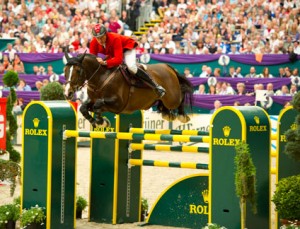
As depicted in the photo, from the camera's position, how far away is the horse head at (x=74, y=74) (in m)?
10.9

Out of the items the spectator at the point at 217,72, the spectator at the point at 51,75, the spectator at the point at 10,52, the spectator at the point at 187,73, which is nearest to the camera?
the spectator at the point at 217,72

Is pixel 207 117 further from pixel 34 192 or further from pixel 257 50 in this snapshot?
pixel 34 192

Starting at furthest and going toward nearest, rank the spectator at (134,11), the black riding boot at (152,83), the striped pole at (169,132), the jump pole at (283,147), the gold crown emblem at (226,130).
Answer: the spectator at (134,11), the black riding boot at (152,83), the striped pole at (169,132), the jump pole at (283,147), the gold crown emblem at (226,130)

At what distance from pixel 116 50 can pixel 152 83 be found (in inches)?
30.9

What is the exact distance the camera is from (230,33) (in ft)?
81.4

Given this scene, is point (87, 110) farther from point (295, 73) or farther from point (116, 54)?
point (295, 73)

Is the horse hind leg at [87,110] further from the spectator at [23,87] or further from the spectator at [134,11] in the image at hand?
the spectator at [134,11]

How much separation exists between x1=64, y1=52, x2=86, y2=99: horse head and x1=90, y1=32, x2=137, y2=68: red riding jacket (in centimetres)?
41

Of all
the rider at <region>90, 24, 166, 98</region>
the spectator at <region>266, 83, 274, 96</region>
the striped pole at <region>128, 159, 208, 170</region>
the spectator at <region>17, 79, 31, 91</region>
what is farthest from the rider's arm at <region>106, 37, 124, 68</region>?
the spectator at <region>17, 79, 31, 91</region>

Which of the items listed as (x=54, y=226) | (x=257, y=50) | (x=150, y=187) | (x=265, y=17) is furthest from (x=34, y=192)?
(x=265, y=17)

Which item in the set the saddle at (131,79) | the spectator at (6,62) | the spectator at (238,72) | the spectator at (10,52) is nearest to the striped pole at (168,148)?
the saddle at (131,79)

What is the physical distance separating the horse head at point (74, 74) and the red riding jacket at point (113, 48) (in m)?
0.41

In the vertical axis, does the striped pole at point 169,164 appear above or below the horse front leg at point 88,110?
below

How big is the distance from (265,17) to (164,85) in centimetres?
1319
